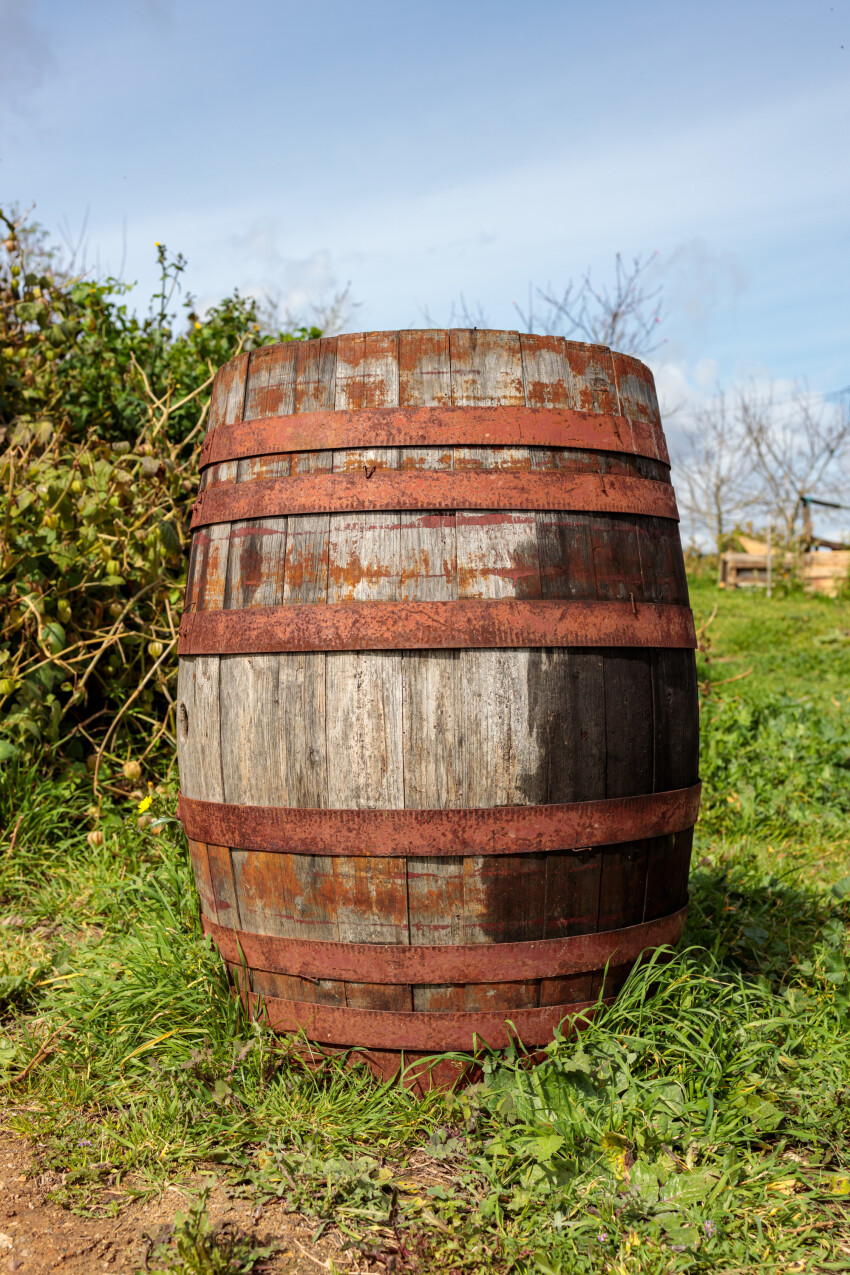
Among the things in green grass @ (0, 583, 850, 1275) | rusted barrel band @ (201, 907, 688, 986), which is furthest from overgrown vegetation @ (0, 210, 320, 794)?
rusted barrel band @ (201, 907, 688, 986)

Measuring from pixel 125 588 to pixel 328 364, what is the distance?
7.39 feet

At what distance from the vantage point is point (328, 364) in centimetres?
215

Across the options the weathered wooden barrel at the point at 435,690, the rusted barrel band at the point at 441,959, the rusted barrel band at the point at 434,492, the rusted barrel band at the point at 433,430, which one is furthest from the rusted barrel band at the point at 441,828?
the rusted barrel band at the point at 433,430

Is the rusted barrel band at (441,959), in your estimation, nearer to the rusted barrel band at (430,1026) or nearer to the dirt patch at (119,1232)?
the rusted barrel band at (430,1026)

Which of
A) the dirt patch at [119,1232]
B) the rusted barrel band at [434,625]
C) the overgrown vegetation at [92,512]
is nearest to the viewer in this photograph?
the dirt patch at [119,1232]

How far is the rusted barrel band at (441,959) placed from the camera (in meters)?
2.02

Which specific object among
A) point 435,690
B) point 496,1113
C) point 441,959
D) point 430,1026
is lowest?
point 496,1113

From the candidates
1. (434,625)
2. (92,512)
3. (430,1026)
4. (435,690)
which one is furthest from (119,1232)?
(92,512)

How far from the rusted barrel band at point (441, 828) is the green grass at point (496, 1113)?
0.40 meters

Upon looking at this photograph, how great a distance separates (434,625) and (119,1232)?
1324 millimetres

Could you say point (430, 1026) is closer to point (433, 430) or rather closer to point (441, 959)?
point (441, 959)

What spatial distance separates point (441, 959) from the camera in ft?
6.63

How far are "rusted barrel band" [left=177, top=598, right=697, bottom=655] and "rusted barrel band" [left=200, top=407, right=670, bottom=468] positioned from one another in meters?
0.36

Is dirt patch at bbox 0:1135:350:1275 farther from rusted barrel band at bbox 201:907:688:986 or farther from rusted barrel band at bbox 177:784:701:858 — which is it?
rusted barrel band at bbox 177:784:701:858
